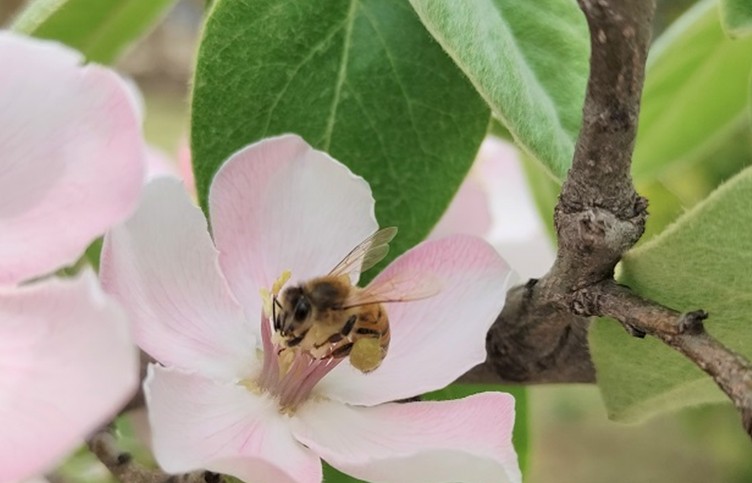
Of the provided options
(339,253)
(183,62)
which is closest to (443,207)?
(339,253)

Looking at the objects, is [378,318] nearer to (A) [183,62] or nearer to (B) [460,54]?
(B) [460,54]

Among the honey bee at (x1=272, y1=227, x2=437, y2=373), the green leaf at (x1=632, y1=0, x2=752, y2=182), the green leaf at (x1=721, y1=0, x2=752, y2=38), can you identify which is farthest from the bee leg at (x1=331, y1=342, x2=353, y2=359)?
the green leaf at (x1=632, y1=0, x2=752, y2=182)

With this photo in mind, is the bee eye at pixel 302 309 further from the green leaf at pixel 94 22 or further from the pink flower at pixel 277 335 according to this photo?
the green leaf at pixel 94 22

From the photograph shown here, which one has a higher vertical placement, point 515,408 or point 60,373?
point 60,373

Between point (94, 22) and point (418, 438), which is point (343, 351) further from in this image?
point (94, 22)

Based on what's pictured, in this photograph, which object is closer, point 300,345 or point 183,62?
point 300,345

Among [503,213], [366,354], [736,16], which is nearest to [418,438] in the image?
[366,354]
